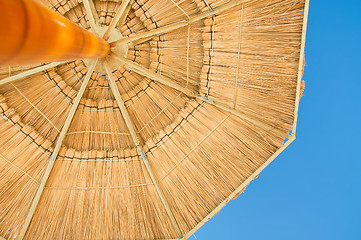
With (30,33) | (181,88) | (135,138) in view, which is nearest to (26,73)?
(135,138)

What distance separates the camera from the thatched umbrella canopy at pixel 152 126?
277cm

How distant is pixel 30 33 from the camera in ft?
3.22

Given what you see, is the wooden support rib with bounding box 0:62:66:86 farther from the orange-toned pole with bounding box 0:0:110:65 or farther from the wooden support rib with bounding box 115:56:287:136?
the orange-toned pole with bounding box 0:0:110:65

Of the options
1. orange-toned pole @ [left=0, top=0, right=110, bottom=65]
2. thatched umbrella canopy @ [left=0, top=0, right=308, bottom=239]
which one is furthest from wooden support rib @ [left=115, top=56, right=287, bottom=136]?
orange-toned pole @ [left=0, top=0, right=110, bottom=65]

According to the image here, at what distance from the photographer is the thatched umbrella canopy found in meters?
2.77

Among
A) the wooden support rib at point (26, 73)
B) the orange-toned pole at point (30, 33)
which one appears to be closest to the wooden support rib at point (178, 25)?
the wooden support rib at point (26, 73)

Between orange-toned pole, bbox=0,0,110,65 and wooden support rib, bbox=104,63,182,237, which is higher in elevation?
orange-toned pole, bbox=0,0,110,65

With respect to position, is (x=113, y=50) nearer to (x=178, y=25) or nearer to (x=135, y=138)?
(x=178, y=25)

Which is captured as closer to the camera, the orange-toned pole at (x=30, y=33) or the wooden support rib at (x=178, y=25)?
the orange-toned pole at (x=30, y=33)

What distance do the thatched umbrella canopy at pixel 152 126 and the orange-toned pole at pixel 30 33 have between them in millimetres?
1551

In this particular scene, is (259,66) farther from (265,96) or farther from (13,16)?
(13,16)

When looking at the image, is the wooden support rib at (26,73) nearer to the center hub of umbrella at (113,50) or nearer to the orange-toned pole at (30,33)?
the center hub of umbrella at (113,50)

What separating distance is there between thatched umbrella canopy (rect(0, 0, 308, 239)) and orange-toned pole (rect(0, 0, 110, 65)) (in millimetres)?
1551

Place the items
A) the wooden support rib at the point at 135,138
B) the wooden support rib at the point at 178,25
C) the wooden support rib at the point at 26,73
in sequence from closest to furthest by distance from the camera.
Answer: the wooden support rib at the point at 178,25, the wooden support rib at the point at 26,73, the wooden support rib at the point at 135,138
